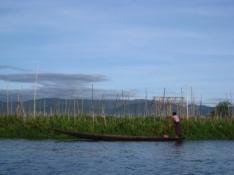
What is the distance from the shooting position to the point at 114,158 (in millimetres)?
23344

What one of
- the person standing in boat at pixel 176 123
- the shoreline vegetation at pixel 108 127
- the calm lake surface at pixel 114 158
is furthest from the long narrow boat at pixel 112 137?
the shoreline vegetation at pixel 108 127

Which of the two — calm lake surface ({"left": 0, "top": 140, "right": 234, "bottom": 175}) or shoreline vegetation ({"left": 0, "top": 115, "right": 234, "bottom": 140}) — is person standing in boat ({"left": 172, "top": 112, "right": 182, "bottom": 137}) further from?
shoreline vegetation ({"left": 0, "top": 115, "right": 234, "bottom": 140})

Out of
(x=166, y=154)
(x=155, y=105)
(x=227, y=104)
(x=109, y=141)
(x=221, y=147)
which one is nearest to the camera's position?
(x=166, y=154)

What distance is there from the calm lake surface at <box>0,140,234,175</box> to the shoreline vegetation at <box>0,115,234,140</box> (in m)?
2.73

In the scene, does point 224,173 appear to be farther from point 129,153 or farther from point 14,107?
point 14,107

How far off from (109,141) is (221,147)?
6468 millimetres

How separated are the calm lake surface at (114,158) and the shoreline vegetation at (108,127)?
2735 millimetres

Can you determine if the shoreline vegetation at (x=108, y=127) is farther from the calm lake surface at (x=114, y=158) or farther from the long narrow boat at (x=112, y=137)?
the calm lake surface at (x=114, y=158)

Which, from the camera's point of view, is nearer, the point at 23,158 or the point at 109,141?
the point at 23,158

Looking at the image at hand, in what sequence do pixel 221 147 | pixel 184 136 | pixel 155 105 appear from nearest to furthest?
pixel 221 147, pixel 184 136, pixel 155 105

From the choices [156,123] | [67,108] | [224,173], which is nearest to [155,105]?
[156,123]

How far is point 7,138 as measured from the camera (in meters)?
34.6

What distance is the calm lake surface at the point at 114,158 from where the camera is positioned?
63.6 ft

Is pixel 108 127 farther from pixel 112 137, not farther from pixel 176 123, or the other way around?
pixel 176 123
